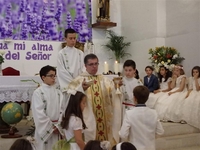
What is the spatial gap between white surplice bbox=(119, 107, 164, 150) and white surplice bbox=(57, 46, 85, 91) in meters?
1.47

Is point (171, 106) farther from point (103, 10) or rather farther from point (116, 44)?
point (103, 10)

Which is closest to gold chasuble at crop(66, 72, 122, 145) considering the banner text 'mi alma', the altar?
the altar

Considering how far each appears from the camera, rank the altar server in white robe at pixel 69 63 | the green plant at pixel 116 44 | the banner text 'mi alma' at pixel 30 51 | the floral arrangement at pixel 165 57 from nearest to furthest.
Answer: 1. the altar server in white robe at pixel 69 63
2. the floral arrangement at pixel 165 57
3. the banner text 'mi alma' at pixel 30 51
4. the green plant at pixel 116 44

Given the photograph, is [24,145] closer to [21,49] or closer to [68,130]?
[68,130]

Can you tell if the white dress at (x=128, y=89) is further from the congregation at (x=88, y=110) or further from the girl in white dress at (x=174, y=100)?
the girl in white dress at (x=174, y=100)

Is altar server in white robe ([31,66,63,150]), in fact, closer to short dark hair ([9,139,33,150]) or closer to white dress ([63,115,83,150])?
white dress ([63,115,83,150])

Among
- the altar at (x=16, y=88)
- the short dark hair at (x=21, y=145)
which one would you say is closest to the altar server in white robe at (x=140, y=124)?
the short dark hair at (x=21, y=145)

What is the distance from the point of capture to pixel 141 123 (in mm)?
3574

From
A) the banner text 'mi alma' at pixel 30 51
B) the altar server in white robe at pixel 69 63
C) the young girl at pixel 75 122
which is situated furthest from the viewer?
the banner text 'mi alma' at pixel 30 51

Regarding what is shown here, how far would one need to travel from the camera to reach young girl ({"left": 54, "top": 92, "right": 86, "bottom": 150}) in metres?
3.54

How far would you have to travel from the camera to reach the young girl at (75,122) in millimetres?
3545

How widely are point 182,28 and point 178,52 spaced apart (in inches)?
25.8

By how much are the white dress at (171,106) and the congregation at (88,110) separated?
109 inches

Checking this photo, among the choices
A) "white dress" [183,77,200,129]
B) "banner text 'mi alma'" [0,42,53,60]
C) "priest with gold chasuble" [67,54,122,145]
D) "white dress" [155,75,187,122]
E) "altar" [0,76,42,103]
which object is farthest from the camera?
"banner text 'mi alma'" [0,42,53,60]
